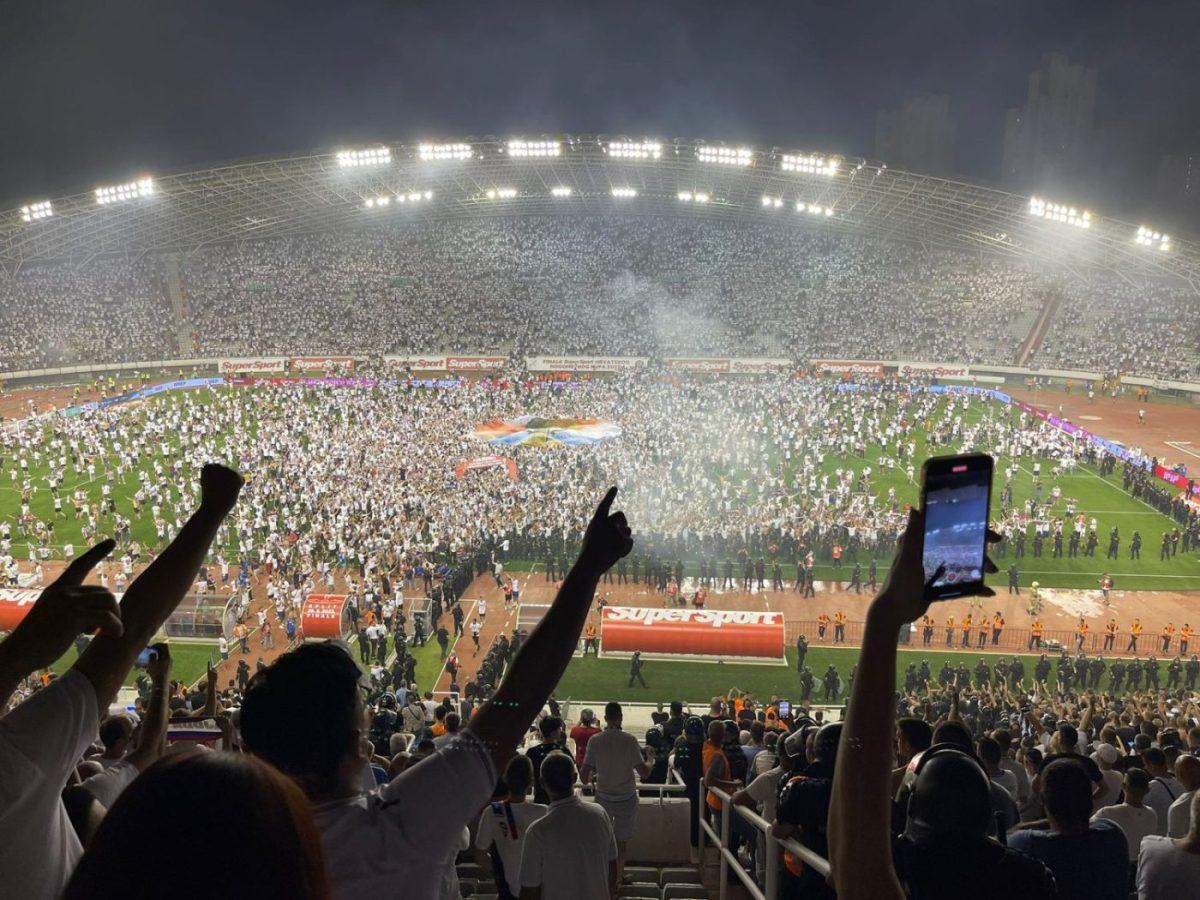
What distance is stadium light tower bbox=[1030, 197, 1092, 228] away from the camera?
152 ft

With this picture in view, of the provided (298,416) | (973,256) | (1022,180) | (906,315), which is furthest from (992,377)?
(1022,180)

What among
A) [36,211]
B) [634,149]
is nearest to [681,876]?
[634,149]

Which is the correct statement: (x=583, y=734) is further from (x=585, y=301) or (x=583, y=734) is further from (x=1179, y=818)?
(x=585, y=301)

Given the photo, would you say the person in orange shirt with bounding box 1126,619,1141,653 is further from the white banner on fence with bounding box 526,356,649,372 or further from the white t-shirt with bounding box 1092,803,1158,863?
the white banner on fence with bounding box 526,356,649,372

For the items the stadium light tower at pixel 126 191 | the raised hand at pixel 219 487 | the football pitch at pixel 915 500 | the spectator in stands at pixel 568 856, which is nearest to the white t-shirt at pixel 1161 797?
the spectator in stands at pixel 568 856

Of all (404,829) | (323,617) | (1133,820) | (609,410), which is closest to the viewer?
(404,829)

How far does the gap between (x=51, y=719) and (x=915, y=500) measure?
35.1m

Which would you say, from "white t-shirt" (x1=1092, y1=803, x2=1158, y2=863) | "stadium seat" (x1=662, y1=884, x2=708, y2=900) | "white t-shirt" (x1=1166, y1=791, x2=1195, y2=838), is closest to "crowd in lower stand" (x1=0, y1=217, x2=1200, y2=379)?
"stadium seat" (x1=662, y1=884, x2=708, y2=900)

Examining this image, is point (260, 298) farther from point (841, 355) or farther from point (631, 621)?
point (631, 621)

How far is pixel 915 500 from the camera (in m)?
34.1

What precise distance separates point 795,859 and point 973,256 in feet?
228

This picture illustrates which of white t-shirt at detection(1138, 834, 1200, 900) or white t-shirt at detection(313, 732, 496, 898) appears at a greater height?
white t-shirt at detection(313, 732, 496, 898)

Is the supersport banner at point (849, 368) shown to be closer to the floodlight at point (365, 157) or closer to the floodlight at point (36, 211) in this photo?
the floodlight at point (365, 157)

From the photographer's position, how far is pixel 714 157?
48.3 m
